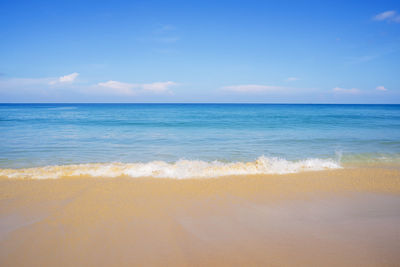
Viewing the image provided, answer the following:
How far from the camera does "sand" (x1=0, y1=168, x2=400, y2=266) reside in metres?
3.11

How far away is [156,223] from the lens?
157 inches

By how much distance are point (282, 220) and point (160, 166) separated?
4.35 metres

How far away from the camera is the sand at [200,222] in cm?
311

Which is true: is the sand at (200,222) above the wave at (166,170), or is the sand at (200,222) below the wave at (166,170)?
below

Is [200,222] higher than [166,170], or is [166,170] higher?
[166,170]

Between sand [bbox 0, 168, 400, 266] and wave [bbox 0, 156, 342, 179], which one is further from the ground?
wave [bbox 0, 156, 342, 179]

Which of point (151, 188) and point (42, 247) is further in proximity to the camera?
point (151, 188)

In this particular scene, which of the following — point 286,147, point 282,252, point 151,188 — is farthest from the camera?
Answer: point 286,147

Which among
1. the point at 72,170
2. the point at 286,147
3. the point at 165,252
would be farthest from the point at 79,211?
the point at 286,147

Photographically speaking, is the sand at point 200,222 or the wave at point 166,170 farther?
the wave at point 166,170

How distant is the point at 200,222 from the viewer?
158 inches

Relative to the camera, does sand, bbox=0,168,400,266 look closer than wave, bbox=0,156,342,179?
Yes

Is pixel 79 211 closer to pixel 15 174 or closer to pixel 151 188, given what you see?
pixel 151 188

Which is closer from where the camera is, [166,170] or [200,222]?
Answer: [200,222]
